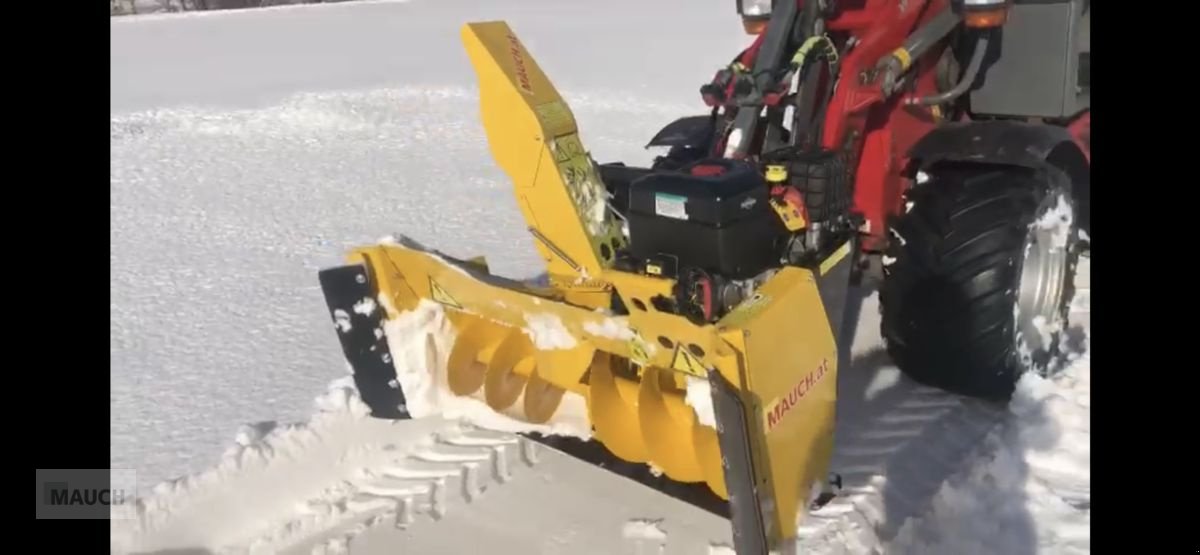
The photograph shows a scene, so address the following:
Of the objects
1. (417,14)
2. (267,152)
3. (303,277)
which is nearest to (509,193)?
(303,277)

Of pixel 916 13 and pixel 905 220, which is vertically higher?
pixel 916 13

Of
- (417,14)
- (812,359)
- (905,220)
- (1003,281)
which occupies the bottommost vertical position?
(812,359)

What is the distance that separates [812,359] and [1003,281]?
93 cm

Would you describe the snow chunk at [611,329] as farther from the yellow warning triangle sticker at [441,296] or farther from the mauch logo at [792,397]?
the yellow warning triangle sticker at [441,296]

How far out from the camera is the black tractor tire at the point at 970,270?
2910 millimetres

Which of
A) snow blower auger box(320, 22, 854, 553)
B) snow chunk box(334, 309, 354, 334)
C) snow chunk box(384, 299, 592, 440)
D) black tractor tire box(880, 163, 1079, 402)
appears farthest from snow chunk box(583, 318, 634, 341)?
black tractor tire box(880, 163, 1079, 402)

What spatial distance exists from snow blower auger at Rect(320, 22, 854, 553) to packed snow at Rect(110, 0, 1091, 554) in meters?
0.08

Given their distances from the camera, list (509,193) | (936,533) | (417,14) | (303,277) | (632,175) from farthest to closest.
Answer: (417,14) → (509,193) → (303,277) → (632,175) → (936,533)

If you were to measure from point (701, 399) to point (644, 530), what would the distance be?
59cm

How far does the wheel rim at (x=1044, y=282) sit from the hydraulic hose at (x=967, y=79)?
0.51 metres

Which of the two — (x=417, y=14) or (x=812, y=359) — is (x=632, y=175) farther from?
(x=417, y=14)

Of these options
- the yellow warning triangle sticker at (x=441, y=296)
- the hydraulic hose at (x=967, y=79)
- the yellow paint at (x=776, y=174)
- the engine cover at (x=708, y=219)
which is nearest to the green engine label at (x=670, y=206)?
the engine cover at (x=708, y=219)

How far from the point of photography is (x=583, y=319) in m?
2.52

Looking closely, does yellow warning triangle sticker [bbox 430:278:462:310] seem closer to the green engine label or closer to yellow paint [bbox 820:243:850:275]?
the green engine label
